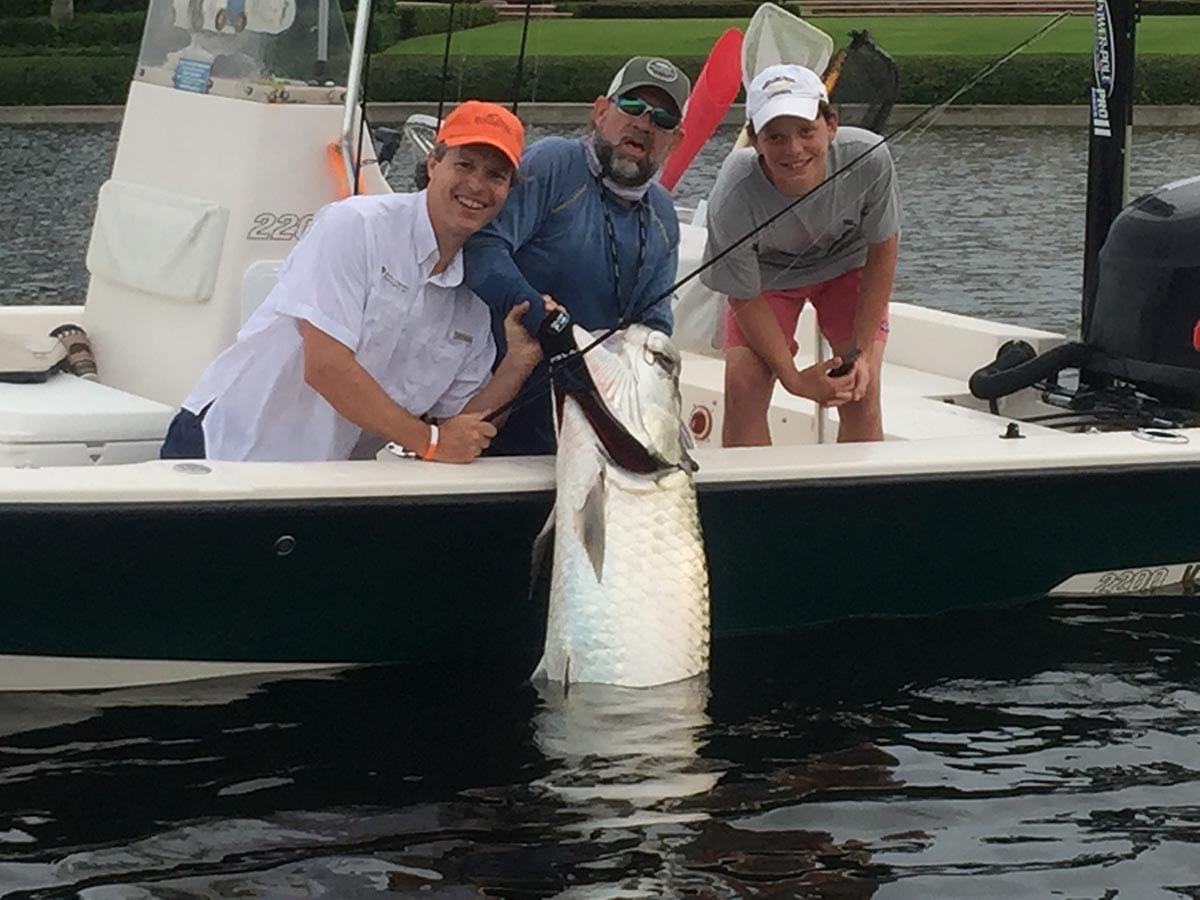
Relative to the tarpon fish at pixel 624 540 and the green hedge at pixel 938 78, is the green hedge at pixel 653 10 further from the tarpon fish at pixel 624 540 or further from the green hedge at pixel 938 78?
the tarpon fish at pixel 624 540

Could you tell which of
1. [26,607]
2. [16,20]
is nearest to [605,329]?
[26,607]

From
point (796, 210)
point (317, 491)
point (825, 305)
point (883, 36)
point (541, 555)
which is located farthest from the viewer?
point (883, 36)

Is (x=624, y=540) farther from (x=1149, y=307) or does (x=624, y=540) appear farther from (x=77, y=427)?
(x=1149, y=307)

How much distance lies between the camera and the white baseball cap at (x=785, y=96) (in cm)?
602

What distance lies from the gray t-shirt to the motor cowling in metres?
1.04

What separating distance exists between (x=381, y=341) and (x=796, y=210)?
1377 millimetres

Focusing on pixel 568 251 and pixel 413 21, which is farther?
pixel 413 21

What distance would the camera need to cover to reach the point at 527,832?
509 centimetres

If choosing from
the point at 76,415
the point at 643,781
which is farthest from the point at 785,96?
the point at 76,415

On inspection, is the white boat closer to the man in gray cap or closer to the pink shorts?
the pink shorts

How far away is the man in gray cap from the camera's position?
18.2 ft

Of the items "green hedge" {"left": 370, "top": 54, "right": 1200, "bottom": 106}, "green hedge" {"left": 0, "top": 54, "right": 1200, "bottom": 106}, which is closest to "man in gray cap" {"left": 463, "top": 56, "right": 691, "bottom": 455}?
"green hedge" {"left": 0, "top": 54, "right": 1200, "bottom": 106}

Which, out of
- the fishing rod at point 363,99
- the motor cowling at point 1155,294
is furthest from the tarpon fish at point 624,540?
the motor cowling at point 1155,294

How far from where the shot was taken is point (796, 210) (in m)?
6.34
